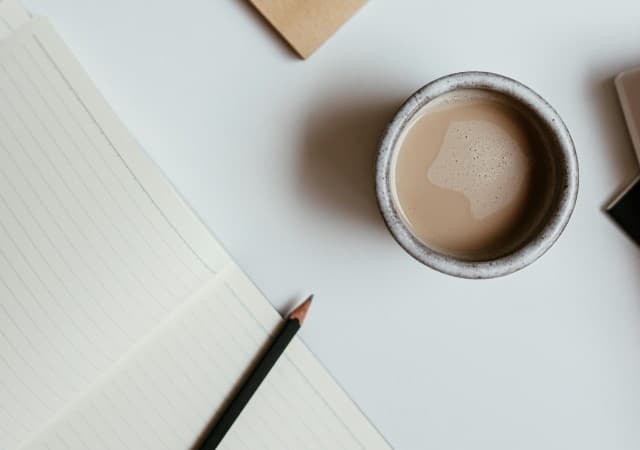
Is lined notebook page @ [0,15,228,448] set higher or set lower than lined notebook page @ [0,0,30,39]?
lower

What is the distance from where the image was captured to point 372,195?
637 millimetres

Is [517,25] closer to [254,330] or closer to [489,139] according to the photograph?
[489,139]

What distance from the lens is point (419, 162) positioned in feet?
1.93

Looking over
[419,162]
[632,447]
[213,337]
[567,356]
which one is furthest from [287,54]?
[632,447]

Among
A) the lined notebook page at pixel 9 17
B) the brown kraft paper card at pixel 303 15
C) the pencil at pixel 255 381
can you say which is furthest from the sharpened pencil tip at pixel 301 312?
the lined notebook page at pixel 9 17

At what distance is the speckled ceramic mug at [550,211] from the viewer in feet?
1.80

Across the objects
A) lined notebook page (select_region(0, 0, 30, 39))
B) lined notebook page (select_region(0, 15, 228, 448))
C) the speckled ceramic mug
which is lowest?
the speckled ceramic mug

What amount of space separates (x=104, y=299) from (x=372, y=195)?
0.25m

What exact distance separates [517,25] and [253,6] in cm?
23

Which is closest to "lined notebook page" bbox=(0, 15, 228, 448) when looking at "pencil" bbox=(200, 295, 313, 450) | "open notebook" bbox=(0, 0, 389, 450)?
"open notebook" bbox=(0, 0, 389, 450)

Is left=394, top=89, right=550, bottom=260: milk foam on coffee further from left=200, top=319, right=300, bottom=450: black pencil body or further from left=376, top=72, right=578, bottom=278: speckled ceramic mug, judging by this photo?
left=200, top=319, right=300, bottom=450: black pencil body

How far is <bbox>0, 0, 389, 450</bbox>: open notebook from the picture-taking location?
0.61 m

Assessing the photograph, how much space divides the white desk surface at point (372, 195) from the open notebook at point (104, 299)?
3cm

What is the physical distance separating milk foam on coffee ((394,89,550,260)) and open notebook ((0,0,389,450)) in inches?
6.5
